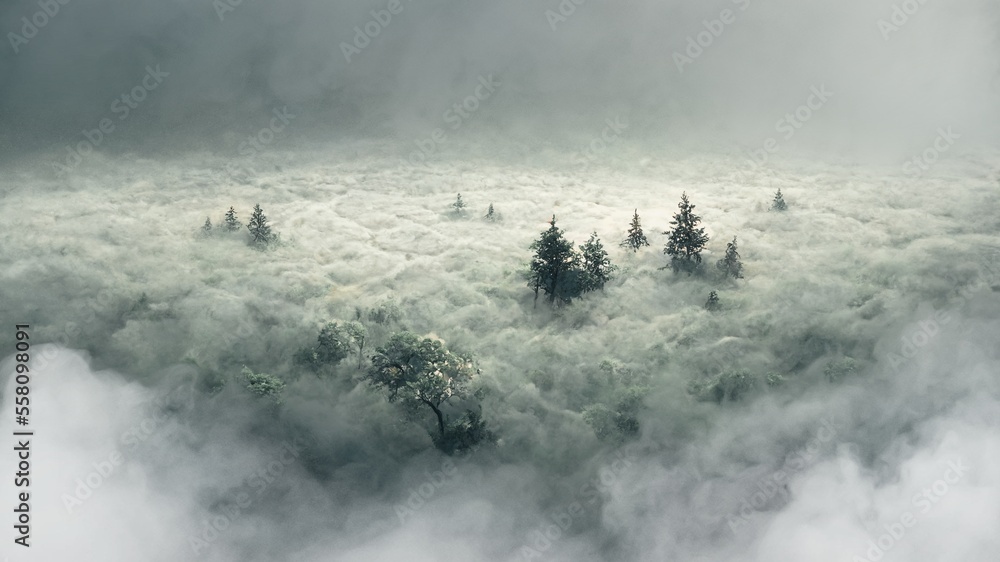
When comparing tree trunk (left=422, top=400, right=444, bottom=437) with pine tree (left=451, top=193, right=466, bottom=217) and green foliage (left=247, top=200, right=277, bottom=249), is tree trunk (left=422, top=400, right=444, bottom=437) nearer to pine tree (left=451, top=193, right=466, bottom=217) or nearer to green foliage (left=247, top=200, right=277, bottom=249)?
green foliage (left=247, top=200, right=277, bottom=249)

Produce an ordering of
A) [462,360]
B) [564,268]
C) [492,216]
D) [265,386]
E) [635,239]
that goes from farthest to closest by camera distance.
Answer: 1. [492,216]
2. [635,239]
3. [564,268]
4. [265,386]
5. [462,360]

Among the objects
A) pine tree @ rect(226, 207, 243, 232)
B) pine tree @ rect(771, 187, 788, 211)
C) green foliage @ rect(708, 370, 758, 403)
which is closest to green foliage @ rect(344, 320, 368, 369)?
pine tree @ rect(226, 207, 243, 232)

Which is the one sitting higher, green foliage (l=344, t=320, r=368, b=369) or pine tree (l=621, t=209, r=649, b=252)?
A: pine tree (l=621, t=209, r=649, b=252)

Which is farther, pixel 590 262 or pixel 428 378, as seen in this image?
pixel 590 262

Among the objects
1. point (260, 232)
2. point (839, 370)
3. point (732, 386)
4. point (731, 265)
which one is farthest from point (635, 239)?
point (260, 232)

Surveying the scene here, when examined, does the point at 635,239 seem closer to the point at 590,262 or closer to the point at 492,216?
the point at 590,262

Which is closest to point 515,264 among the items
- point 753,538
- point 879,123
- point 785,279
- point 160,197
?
point 785,279

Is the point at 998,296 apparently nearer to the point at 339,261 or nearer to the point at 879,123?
the point at 879,123
